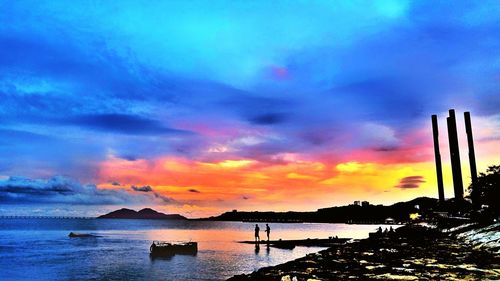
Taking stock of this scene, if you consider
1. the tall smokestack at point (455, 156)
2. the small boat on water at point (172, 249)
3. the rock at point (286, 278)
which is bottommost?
the small boat on water at point (172, 249)

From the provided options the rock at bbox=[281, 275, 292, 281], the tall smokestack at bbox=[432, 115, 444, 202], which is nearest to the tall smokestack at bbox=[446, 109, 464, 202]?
the tall smokestack at bbox=[432, 115, 444, 202]

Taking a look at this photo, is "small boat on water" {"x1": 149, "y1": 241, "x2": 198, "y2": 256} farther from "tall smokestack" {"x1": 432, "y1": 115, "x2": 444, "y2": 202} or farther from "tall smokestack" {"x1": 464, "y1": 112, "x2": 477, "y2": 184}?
"tall smokestack" {"x1": 464, "y1": 112, "x2": 477, "y2": 184}

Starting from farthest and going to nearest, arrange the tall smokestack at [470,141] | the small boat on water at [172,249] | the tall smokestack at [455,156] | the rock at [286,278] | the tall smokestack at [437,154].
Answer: the small boat on water at [172,249], the tall smokestack at [437,154], the tall smokestack at [470,141], the tall smokestack at [455,156], the rock at [286,278]

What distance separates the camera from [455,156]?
58.1 metres

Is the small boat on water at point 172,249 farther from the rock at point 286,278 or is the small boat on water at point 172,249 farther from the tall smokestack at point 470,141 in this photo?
the rock at point 286,278

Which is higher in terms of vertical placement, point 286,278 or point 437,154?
point 437,154

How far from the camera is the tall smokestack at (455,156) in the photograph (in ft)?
189

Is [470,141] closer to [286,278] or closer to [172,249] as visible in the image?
[172,249]

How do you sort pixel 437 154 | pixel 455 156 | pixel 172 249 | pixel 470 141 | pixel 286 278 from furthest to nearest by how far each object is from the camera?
pixel 172 249 < pixel 437 154 < pixel 470 141 < pixel 455 156 < pixel 286 278

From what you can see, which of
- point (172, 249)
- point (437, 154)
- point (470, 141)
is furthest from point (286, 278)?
point (437, 154)

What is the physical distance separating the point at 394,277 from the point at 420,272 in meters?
0.78

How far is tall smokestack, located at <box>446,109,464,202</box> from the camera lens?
57562mm

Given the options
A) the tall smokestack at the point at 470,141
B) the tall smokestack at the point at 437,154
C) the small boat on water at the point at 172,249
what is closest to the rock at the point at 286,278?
the small boat on water at the point at 172,249

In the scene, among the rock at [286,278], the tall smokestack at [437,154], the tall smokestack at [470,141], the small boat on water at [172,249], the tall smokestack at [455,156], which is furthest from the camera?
the small boat on water at [172,249]
